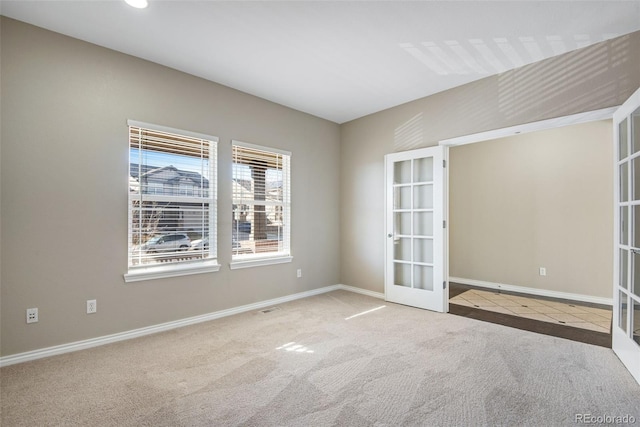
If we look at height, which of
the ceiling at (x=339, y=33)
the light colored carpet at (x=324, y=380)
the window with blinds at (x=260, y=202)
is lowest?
the light colored carpet at (x=324, y=380)

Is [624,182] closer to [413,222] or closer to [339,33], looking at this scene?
[413,222]

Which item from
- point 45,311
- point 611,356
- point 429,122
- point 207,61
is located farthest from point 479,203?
point 45,311

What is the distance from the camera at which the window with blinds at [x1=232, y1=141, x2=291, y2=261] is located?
12.7 feet

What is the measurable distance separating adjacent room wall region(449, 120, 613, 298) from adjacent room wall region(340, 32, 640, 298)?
1902mm

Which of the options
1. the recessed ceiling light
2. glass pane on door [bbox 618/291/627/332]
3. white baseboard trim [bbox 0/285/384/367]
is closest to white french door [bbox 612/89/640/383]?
glass pane on door [bbox 618/291/627/332]

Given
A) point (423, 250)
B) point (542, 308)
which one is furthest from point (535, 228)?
point (423, 250)

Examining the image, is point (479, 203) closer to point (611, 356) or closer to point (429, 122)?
point (429, 122)

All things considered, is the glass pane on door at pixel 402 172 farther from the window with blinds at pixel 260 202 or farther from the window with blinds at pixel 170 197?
the window with blinds at pixel 170 197

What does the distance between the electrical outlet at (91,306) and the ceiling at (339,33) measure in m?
2.39

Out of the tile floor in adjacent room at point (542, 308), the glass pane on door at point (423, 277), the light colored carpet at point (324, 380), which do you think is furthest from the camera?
the glass pane on door at point (423, 277)

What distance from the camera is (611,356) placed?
2607mm

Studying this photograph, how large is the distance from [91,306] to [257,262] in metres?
1.76

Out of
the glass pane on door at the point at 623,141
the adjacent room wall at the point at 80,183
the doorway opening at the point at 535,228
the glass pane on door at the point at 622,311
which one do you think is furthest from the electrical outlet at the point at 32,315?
the glass pane on door at the point at 623,141

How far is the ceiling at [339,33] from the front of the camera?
2.34 meters
